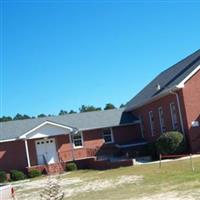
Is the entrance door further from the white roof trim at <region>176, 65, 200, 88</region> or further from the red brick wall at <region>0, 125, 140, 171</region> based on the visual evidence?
the white roof trim at <region>176, 65, 200, 88</region>

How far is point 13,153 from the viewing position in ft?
130

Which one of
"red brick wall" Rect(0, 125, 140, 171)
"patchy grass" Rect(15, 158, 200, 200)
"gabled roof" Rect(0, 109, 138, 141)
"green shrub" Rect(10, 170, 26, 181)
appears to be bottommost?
"patchy grass" Rect(15, 158, 200, 200)

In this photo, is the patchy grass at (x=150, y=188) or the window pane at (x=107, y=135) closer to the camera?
the patchy grass at (x=150, y=188)

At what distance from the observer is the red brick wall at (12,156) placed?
39.3m

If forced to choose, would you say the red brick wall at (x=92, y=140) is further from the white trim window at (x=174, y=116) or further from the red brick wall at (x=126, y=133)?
the white trim window at (x=174, y=116)

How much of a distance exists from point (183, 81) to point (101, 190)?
14.1 meters

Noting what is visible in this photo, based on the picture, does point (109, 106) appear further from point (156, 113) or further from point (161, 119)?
point (161, 119)

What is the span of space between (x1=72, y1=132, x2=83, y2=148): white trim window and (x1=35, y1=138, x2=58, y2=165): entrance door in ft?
5.90

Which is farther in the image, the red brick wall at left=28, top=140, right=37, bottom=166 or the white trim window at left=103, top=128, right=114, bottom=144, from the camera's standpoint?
the white trim window at left=103, top=128, right=114, bottom=144

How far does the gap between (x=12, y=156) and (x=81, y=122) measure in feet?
23.6

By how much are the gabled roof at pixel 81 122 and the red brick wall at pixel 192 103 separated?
1137 centimetres

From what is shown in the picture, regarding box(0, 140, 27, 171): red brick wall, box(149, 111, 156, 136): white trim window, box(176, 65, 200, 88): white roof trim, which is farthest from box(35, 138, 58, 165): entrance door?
box(176, 65, 200, 88): white roof trim

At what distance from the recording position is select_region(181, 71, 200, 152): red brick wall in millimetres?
31031

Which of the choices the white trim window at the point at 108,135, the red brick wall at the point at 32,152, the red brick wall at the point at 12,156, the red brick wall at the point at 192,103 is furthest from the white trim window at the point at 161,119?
the red brick wall at the point at 12,156
